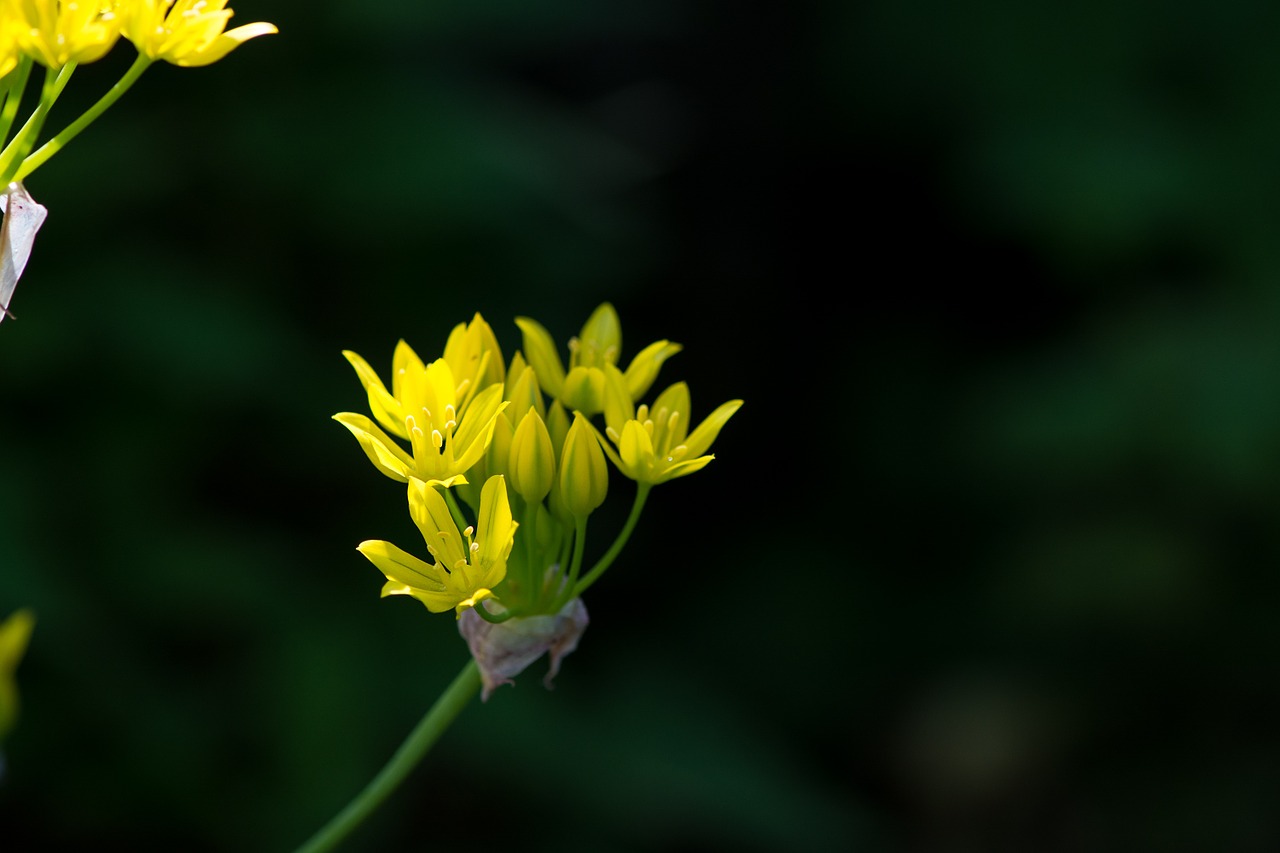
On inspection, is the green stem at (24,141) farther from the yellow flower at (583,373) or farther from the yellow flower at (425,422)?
the yellow flower at (583,373)

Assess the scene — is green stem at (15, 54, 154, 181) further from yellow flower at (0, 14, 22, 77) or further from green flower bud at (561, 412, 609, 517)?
green flower bud at (561, 412, 609, 517)

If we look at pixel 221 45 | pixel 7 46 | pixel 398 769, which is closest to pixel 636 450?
pixel 398 769

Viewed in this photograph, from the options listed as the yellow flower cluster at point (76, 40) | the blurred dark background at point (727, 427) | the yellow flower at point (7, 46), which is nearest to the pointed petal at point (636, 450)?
the yellow flower cluster at point (76, 40)

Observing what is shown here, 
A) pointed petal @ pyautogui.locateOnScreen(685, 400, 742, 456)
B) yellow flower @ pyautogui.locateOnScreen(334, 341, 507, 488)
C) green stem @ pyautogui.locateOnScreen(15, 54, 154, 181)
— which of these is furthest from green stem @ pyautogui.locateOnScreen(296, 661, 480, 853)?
green stem @ pyautogui.locateOnScreen(15, 54, 154, 181)

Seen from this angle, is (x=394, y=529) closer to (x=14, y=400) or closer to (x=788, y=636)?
(x=14, y=400)

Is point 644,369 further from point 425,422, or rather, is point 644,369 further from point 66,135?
point 66,135

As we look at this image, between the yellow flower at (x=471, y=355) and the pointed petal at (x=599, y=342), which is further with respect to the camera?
the pointed petal at (x=599, y=342)
